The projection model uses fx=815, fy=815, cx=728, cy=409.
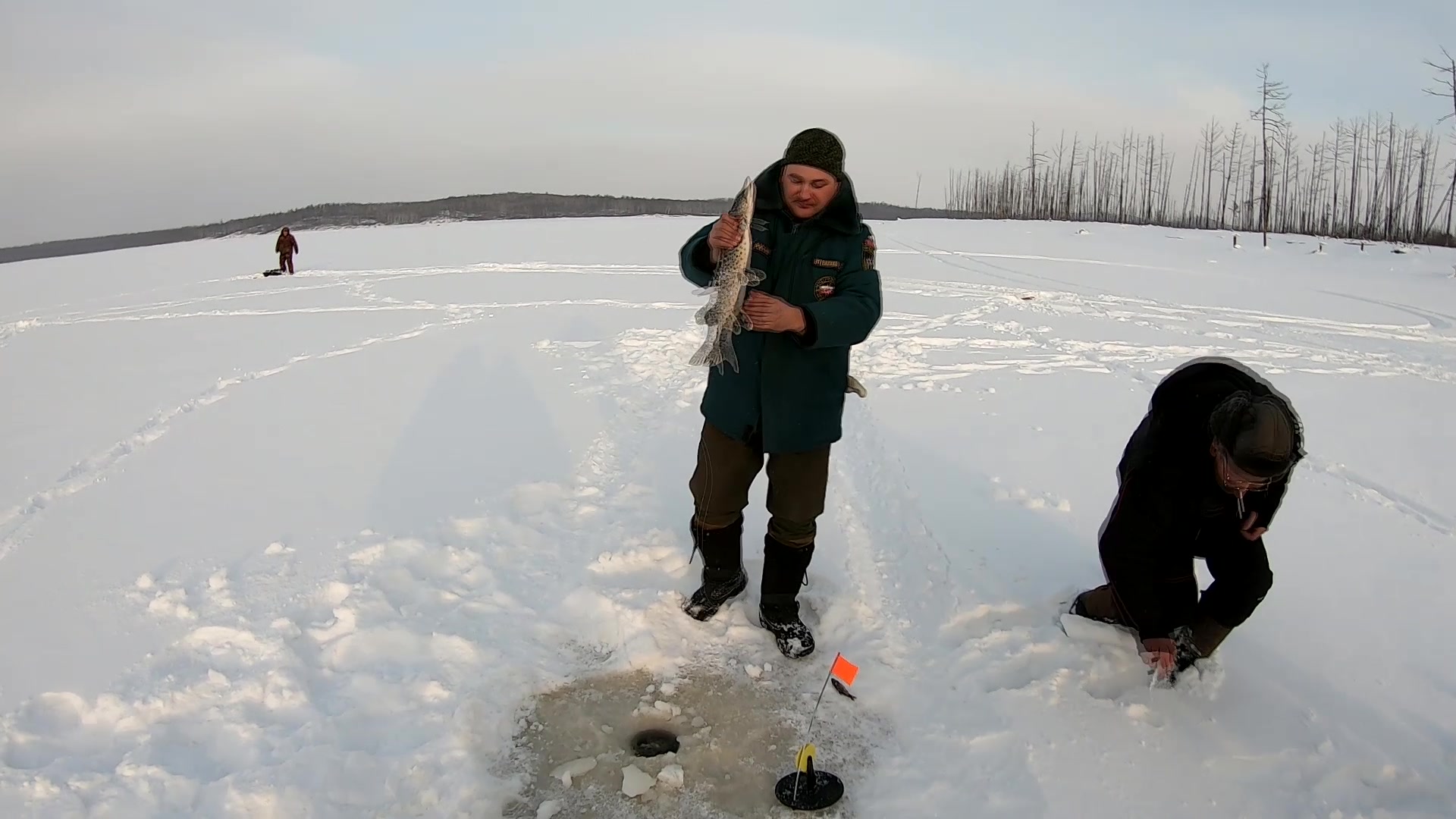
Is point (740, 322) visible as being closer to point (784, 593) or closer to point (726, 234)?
point (726, 234)

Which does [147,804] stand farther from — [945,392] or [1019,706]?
[945,392]

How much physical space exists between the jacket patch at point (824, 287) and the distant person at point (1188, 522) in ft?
4.06

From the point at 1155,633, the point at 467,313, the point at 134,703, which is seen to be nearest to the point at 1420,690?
the point at 1155,633

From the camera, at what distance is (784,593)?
12.0 feet

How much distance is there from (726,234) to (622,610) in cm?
191

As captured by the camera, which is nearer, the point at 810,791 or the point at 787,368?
the point at 810,791

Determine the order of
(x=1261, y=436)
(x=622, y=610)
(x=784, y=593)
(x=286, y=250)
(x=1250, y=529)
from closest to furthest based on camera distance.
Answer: (x=1261, y=436) < (x=1250, y=529) < (x=784, y=593) < (x=622, y=610) < (x=286, y=250)

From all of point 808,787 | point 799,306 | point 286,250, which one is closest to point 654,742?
point 808,787

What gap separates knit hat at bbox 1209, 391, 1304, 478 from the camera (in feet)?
8.18

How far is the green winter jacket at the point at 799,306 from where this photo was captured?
121 inches

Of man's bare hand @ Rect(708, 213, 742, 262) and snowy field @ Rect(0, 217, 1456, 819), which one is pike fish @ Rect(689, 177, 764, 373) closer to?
man's bare hand @ Rect(708, 213, 742, 262)

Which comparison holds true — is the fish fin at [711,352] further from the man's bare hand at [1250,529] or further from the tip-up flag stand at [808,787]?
the man's bare hand at [1250,529]

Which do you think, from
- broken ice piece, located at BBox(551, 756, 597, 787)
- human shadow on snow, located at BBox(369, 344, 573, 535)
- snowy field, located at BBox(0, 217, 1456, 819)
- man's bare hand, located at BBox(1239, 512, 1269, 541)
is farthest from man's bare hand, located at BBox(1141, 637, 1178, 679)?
human shadow on snow, located at BBox(369, 344, 573, 535)

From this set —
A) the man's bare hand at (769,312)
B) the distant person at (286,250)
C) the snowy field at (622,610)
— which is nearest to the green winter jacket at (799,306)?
the man's bare hand at (769,312)
